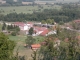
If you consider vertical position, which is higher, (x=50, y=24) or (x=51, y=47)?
(x=51, y=47)

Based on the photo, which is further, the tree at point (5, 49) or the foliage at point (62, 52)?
the foliage at point (62, 52)

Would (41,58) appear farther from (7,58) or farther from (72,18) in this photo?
(72,18)

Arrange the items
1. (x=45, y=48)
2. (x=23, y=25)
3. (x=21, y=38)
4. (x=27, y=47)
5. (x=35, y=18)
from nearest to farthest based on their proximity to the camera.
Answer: (x=45, y=48) < (x=27, y=47) < (x=21, y=38) < (x=23, y=25) < (x=35, y=18)

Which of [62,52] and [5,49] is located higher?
[5,49]

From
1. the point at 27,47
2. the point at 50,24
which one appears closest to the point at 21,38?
the point at 27,47

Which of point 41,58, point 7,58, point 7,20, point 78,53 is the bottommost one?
point 7,20

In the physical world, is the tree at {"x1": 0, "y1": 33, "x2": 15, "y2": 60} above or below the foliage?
above

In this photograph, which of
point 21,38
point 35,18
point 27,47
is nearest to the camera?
point 27,47

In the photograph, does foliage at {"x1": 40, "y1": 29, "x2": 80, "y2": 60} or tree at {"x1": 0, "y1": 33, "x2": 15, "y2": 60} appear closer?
tree at {"x1": 0, "y1": 33, "x2": 15, "y2": 60}

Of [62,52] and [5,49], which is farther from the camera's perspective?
[62,52]

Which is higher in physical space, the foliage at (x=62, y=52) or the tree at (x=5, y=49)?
the tree at (x=5, y=49)

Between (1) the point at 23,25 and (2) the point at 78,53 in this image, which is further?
(1) the point at 23,25
